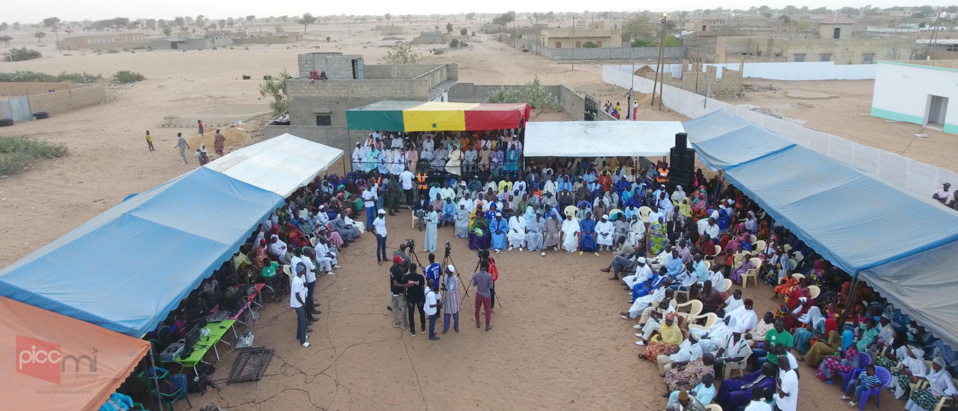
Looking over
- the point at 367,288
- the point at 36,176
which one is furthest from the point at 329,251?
the point at 36,176

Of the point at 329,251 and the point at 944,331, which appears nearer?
the point at 944,331

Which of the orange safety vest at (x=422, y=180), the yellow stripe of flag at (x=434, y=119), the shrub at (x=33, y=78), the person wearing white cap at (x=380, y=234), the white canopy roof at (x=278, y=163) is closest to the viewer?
the white canopy roof at (x=278, y=163)

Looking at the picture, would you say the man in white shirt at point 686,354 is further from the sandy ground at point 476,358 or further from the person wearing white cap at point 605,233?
the person wearing white cap at point 605,233

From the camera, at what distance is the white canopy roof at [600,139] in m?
15.2

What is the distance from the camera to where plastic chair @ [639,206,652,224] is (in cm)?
1339

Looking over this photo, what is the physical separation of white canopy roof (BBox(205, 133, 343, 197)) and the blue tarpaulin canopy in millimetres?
9188

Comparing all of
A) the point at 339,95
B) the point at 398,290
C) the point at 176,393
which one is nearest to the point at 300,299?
the point at 398,290

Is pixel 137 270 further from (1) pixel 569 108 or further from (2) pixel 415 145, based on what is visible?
(1) pixel 569 108

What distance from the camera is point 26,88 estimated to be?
1410 inches

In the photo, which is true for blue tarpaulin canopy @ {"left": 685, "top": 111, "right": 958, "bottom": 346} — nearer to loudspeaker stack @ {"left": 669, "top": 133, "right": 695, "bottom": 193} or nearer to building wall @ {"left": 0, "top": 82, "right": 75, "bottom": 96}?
loudspeaker stack @ {"left": 669, "top": 133, "right": 695, "bottom": 193}

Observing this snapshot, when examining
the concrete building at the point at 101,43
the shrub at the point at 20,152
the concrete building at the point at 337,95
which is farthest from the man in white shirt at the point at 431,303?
the concrete building at the point at 101,43

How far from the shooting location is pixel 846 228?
9422 millimetres

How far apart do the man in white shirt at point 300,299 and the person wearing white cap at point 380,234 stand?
2626 mm

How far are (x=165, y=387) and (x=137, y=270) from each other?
153cm
